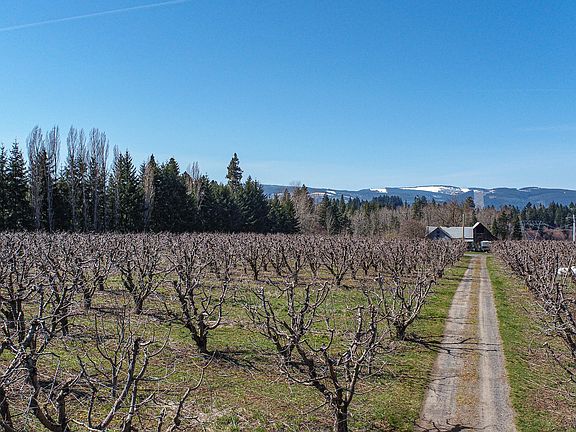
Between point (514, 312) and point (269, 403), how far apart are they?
14188 mm

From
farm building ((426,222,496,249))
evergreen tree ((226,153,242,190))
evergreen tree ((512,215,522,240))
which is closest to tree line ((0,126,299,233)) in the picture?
evergreen tree ((226,153,242,190))

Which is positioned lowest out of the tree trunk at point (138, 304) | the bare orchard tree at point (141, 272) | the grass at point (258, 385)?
the grass at point (258, 385)

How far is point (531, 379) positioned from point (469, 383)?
5.27 ft

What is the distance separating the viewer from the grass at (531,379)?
870 cm

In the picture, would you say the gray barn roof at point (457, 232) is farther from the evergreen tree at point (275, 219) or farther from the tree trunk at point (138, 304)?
the tree trunk at point (138, 304)

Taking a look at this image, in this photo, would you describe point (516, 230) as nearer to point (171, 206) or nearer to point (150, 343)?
point (171, 206)

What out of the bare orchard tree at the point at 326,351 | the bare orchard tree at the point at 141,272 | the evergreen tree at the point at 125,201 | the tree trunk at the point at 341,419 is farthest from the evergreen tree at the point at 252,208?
the tree trunk at the point at 341,419

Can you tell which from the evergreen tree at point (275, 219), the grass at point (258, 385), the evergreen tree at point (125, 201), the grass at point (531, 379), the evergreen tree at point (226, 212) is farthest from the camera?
the evergreen tree at point (275, 219)

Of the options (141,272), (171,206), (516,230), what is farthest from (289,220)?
(141,272)

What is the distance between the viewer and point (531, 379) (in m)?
11.0

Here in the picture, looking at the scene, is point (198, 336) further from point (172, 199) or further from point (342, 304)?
point (172, 199)

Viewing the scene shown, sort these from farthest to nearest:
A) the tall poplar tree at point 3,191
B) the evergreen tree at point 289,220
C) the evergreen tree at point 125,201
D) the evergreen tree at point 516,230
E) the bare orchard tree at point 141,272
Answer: the evergreen tree at point 516,230
the evergreen tree at point 289,220
the evergreen tree at point 125,201
the tall poplar tree at point 3,191
the bare orchard tree at point 141,272

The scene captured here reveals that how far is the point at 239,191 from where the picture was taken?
66188mm

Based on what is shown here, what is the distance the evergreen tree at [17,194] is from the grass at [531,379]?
35.4 metres
